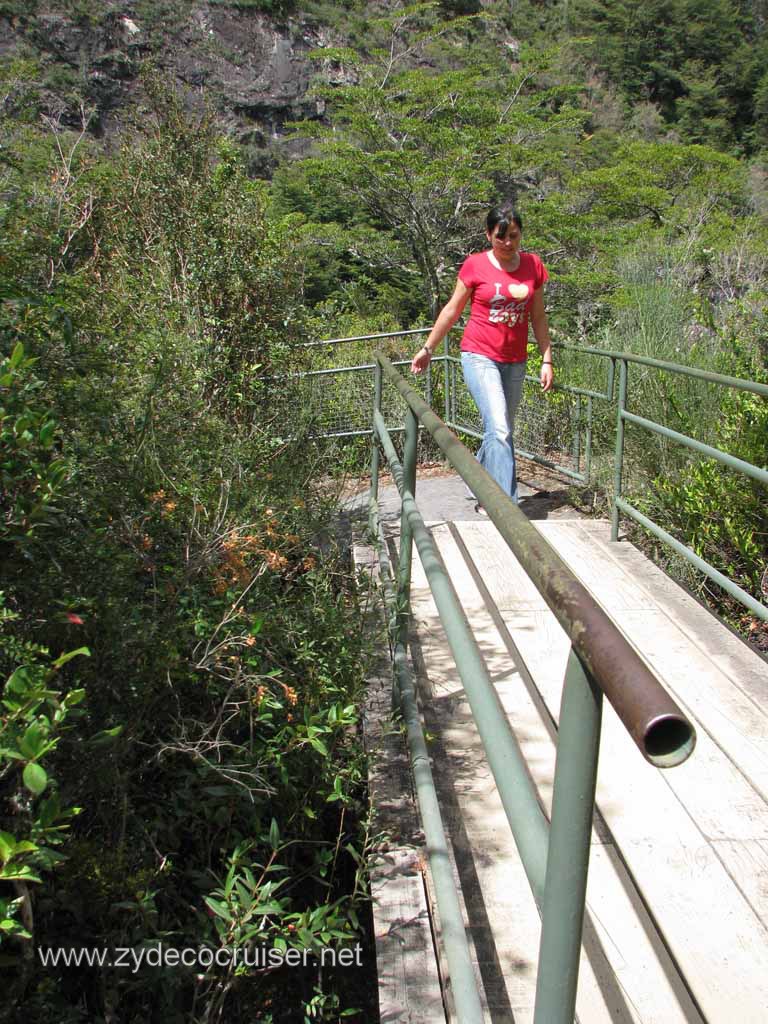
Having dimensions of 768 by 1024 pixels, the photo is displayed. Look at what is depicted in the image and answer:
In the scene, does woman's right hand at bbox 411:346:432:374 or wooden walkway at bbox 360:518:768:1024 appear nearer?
wooden walkway at bbox 360:518:768:1024

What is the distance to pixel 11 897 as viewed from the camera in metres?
1.99

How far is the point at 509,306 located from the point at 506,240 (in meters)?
0.33

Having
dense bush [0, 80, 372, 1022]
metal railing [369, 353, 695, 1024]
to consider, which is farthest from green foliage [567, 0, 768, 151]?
metal railing [369, 353, 695, 1024]

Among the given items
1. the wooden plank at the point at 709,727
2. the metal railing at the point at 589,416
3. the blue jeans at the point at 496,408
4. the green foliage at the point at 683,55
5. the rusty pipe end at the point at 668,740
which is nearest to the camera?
the rusty pipe end at the point at 668,740

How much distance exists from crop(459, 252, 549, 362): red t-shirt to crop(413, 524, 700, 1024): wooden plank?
2008mm

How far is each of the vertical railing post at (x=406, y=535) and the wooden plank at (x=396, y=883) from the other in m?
0.29

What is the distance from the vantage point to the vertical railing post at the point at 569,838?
0.74m

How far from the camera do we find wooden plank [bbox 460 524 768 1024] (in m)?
1.74

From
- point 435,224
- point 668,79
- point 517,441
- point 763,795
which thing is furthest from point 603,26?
point 763,795

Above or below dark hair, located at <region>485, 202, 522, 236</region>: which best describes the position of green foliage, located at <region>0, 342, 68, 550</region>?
below

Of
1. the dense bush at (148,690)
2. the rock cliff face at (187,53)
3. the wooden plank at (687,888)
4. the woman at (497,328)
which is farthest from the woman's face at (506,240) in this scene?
the rock cliff face at (187,53)

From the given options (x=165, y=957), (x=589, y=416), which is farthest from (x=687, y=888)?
(x=589, y=416)

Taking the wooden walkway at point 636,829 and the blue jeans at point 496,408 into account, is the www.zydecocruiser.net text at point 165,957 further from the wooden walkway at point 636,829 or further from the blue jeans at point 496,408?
the blue jeans at point 496,408

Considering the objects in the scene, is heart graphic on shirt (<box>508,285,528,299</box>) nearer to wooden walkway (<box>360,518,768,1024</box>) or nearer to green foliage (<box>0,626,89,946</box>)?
wooden walkway (<box>360,518,768,1024</box>)
